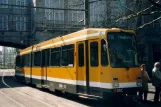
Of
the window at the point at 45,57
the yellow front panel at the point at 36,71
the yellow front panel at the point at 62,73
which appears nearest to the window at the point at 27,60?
the yellow front panel at the point at 36,71

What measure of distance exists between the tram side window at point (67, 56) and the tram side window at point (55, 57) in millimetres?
639

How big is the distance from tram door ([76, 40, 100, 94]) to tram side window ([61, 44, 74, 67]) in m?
0.66

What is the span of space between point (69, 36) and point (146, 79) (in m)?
4.11

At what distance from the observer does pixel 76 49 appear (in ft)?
46.7

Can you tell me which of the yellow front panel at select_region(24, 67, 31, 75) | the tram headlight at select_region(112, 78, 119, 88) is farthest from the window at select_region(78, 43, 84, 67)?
the yellow front panel at select_region(24, 67, 31, 75)

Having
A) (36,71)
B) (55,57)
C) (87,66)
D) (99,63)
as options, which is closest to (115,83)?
(99,63)

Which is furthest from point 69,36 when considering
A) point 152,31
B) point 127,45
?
point 152,31

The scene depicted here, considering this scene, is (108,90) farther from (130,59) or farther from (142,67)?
(142,67)

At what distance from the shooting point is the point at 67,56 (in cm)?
1530

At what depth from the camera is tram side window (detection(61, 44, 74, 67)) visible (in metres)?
14.7

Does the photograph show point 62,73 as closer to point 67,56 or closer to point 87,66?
point 67,56

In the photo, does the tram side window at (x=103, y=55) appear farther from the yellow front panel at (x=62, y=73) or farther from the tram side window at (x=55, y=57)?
the tram side window at (x=55, y=57)

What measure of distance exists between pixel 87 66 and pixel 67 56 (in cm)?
211

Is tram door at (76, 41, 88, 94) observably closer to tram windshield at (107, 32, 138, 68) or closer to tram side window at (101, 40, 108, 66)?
tram side window at (101, 40, 108, 66)
